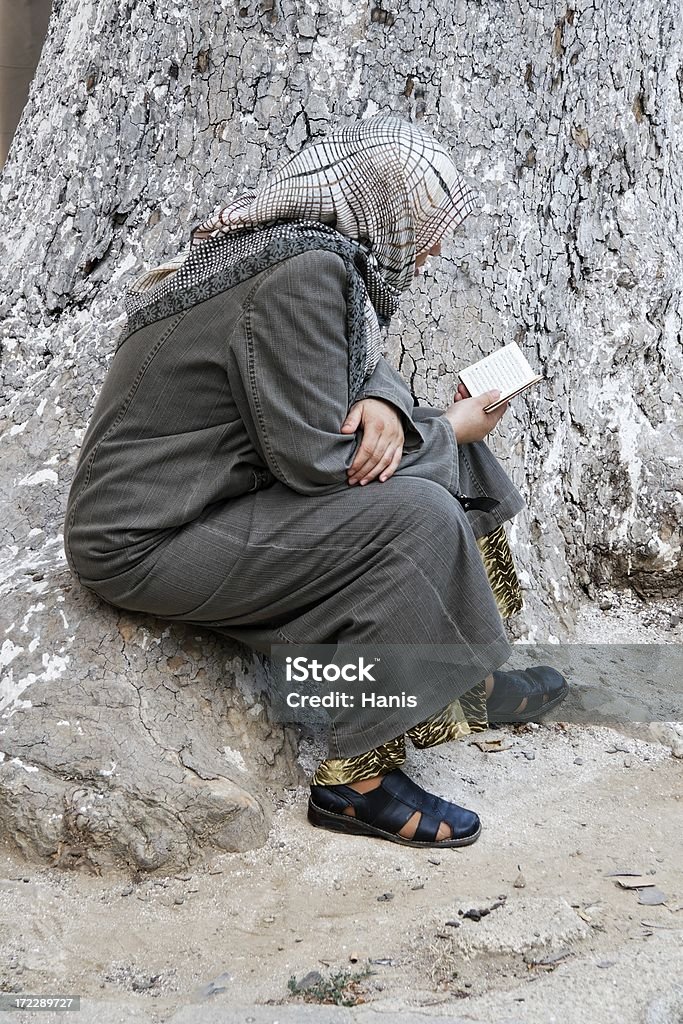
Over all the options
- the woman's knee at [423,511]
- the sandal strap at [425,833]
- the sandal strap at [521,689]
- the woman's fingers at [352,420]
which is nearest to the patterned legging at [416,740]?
the sandal strap at [425,833]

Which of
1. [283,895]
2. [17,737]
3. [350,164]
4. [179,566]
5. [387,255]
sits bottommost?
[283,895]

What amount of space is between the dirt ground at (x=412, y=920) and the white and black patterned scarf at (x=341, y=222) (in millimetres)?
986

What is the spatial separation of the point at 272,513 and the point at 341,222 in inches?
23.8

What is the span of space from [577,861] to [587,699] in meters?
0.73

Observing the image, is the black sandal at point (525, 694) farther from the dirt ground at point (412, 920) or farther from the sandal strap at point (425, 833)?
the sandal strap at point (425, 833)

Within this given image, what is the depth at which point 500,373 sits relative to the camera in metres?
2.46

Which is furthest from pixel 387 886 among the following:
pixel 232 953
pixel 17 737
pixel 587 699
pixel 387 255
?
pixel 387 255

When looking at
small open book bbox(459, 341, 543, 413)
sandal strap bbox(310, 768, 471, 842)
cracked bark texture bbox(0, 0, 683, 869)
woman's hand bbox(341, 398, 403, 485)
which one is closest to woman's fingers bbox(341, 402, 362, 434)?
woman's hand bbox(341, 398, 403, 485)

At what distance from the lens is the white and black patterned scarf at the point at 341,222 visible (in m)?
2.00

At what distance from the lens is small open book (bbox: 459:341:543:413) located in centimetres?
245

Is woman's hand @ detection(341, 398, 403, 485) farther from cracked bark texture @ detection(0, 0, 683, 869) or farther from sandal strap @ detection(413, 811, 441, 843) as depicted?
sandal strap @ detection(413, 811, 441, 843)

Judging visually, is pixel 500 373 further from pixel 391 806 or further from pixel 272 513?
pixel 391 806

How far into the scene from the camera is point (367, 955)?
1.80 m

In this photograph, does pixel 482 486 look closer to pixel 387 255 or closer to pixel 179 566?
pixel 387 255
